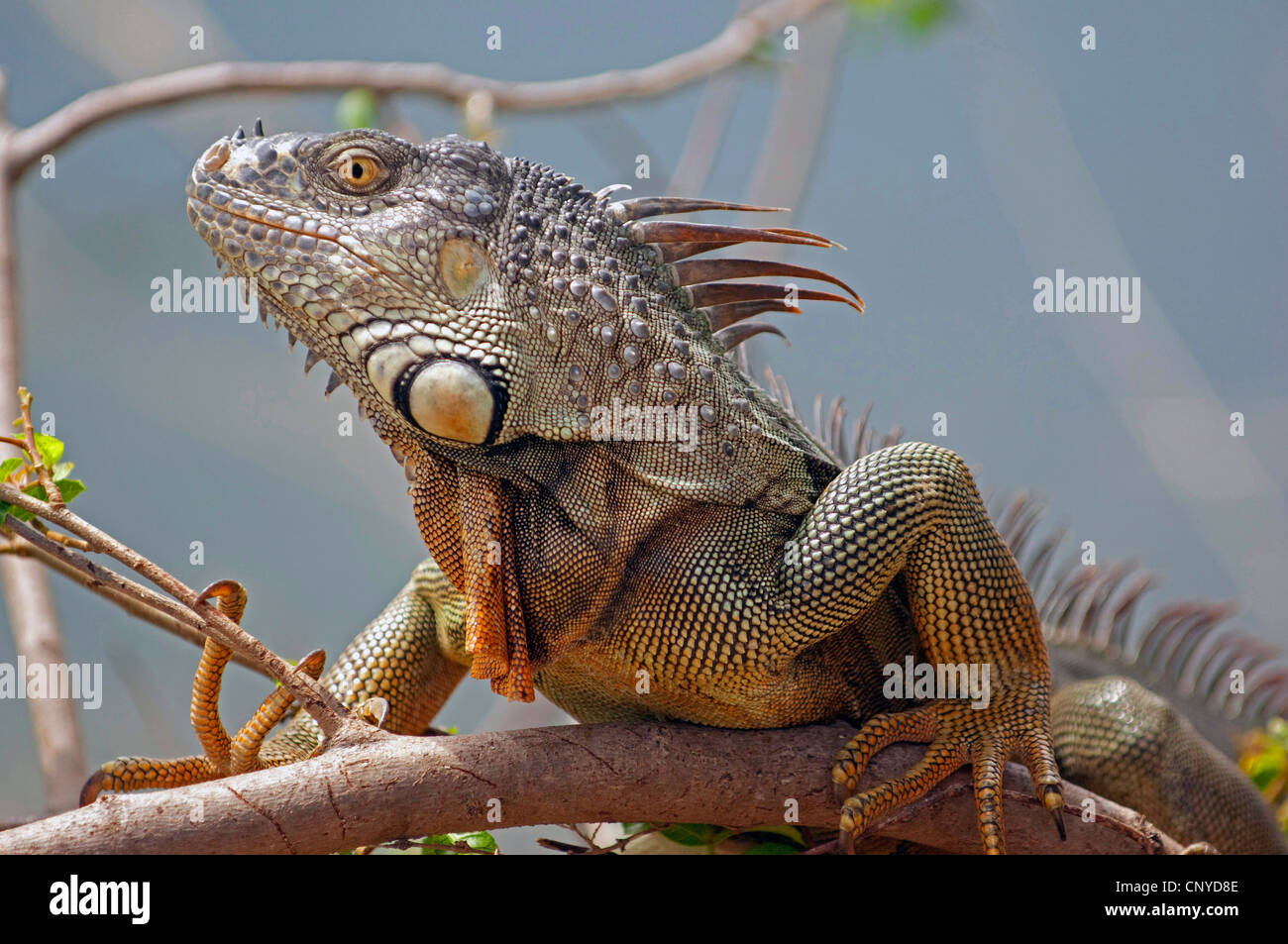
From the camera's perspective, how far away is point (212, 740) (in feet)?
8.48

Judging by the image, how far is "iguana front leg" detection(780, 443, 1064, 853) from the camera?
268 cm

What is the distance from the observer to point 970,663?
9.30 ft

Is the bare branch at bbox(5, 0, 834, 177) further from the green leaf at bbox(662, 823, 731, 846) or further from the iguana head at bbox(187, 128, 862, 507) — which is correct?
the green leaf at bbox(662, 823, 731, 846)

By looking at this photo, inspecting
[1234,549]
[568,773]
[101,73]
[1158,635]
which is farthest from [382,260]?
[1234,549]

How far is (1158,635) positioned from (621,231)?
3.43 meters

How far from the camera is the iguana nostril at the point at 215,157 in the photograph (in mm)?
2590

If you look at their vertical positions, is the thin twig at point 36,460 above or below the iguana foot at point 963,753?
above

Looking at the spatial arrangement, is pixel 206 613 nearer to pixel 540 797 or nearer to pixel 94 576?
pixel 94 576

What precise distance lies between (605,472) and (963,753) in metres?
1.22

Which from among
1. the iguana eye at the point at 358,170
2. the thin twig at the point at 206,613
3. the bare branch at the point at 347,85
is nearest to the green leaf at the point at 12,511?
the thin twig at the point at 206,613

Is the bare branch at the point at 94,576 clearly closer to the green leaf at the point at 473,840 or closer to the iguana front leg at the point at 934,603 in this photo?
the green leaf at the point at 473,840

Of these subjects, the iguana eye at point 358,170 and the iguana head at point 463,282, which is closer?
the iguana head at point 463,282

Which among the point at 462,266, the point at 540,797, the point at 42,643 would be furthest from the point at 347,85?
the point at 540,797
